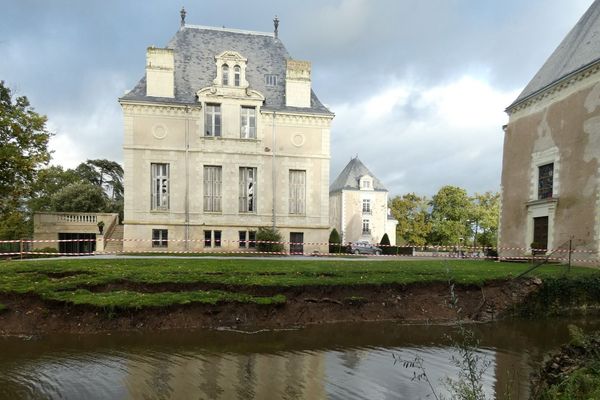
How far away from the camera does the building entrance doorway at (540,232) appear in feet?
67.5

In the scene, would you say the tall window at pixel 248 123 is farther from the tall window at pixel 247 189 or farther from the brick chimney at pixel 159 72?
the brick chimney at pixel 159 72

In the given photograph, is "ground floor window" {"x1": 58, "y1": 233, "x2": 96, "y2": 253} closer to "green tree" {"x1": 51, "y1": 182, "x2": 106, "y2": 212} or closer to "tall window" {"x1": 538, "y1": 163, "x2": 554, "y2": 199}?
A: "green tree" {"x1": 51, "y1": 182, "x2": 106, "y2": 212}

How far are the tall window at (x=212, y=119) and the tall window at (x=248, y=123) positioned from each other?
5.80 feet

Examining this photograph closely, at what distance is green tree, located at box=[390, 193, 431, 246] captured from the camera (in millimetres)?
53406

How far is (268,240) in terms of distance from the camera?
85.1ft

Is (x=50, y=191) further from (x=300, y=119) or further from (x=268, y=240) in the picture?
(x=300, y=119)

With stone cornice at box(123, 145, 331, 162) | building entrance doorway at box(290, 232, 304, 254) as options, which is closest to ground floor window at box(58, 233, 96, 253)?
stone cornice at box(123, 145, 331, 162)

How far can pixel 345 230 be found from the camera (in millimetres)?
49375

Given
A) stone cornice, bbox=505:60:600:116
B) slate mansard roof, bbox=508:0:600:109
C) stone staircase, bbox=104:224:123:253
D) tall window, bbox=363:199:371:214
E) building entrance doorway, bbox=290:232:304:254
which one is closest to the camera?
stone cornice, bbox=505:60:600:116

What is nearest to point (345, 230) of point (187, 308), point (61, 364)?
point (187, 308)

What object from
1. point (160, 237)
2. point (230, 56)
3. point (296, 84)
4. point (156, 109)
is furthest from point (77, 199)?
Answer: point (296, 84)

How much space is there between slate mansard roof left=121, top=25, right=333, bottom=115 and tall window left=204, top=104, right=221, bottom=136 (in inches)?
55.0

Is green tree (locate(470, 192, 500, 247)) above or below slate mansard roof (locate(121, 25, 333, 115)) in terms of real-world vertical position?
below

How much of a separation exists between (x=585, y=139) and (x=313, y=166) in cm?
1667
